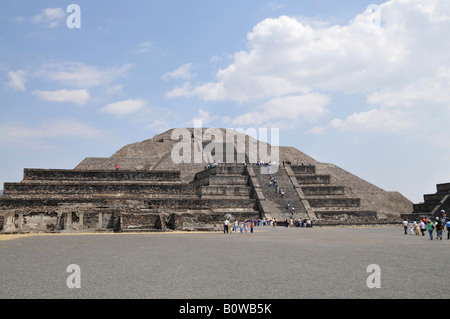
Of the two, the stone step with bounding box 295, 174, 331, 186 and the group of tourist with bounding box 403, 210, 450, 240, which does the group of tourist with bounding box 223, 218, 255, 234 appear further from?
the stone step with bounding box 295, 174, 331, 186

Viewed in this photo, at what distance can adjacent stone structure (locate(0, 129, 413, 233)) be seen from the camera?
21.8m

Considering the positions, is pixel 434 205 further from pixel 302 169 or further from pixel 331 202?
pixel 302 169

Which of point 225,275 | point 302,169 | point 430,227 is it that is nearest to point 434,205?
point 302,169

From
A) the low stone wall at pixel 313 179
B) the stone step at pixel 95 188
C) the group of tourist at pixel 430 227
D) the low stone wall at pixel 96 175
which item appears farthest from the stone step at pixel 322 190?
the group of tourist at pixel 430 227

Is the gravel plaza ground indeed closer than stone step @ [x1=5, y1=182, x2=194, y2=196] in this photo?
Yes

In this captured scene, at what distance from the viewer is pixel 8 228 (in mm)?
20297

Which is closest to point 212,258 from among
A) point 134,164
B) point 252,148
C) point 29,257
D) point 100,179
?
point 29,257

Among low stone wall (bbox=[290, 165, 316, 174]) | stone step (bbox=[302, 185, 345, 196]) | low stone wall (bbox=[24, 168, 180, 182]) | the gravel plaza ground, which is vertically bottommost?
the gravel plaza ground


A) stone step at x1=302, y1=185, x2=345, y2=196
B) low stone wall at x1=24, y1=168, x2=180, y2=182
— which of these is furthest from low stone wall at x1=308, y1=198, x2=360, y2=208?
low stone wall at x1=24, y1=168, x2=180, y2=182

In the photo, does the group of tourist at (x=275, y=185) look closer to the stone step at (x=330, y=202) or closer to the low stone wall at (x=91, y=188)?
the stone step at (x=330, y=202)

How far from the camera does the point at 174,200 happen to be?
26.2 meters

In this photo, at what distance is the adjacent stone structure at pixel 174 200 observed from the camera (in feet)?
71.6
